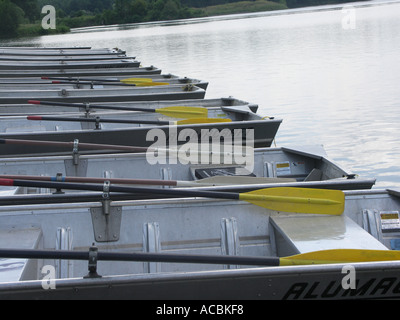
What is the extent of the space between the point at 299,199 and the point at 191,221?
2.67 ft

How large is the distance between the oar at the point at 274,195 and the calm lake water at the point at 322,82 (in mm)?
3421

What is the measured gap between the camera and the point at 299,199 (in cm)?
479

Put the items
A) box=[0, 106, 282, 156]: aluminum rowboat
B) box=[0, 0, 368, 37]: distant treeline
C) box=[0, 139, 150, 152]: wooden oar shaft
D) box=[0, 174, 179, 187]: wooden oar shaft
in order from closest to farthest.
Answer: box=[0, 174, 179, 187]: wooden oar shaft < box=[0, 139, 150, 152]: wooden oar shaft < box=[0, 106, 282, 156]: aluminum rowboat < box=[0, 0, 368, 37]: distant treeline

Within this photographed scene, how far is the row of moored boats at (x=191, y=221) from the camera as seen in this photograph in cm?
354

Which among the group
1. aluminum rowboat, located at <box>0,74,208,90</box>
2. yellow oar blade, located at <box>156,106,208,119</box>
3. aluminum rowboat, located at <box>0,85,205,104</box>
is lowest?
yellow oar blade, located at <box>156,106,208,119</box>

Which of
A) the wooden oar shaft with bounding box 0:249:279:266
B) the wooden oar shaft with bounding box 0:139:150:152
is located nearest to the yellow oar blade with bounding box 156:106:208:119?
the wooden oar shaft with bounding box 0:139:150:152

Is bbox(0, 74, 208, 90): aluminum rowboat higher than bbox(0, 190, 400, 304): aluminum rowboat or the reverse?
higher

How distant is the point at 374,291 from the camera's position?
3.68 metres

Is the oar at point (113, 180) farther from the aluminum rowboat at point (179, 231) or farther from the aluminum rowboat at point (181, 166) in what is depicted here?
the aluminum rowboat at point (181, 166)

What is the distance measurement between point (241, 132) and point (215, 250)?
3.25 metres

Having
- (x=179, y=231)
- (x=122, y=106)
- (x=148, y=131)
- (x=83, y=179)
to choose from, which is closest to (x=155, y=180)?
(x=83, y=179)

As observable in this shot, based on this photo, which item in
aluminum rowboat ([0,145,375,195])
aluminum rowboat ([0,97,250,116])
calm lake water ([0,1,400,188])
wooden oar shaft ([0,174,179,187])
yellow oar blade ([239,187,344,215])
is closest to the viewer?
yellow oar blade ([239,187,344,215])

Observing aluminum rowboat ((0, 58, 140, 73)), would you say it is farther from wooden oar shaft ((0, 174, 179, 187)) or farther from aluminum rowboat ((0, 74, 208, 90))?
wooden oar shaft ((0, 174, 179, 187))

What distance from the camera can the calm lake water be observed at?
402 inches
